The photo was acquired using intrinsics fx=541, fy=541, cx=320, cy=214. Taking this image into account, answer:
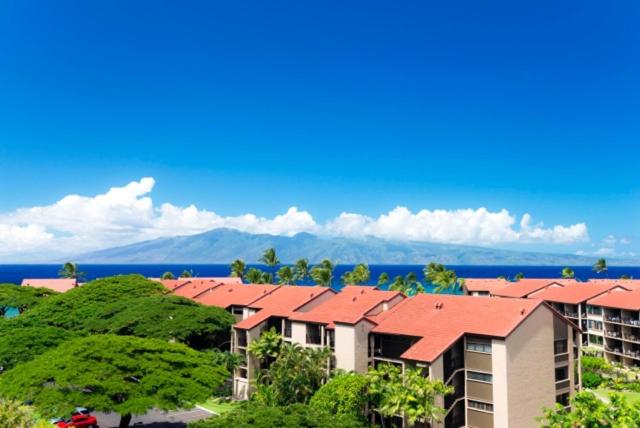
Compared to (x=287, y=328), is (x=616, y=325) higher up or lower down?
lower down

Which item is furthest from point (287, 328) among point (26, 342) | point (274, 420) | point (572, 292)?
point (572, 292)

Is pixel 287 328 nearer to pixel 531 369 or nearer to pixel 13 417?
pixel 531 369

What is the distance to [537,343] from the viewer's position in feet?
141

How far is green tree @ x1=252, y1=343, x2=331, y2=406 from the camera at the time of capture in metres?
46.0

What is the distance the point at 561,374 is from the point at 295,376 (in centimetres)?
2247

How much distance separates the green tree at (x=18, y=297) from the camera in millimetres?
84375

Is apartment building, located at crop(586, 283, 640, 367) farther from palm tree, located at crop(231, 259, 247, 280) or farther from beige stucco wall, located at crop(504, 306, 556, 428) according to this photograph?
palm tree, located at crop(231, 259, 247, 280)

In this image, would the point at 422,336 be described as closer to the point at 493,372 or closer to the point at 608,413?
the point at 493,372

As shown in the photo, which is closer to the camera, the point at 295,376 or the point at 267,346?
the point at 295,376

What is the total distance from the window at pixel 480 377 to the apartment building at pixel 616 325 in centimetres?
4134

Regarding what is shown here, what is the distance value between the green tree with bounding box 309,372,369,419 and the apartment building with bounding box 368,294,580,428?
3996 mm

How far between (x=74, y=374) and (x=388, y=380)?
23.3m

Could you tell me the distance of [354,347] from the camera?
4703 cm

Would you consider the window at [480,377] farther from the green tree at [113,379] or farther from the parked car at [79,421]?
the parked car at [79,421]
